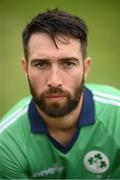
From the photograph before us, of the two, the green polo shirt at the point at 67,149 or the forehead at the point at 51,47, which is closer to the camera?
the forehead at the point at 51,47

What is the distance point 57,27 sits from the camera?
1274 millimetres

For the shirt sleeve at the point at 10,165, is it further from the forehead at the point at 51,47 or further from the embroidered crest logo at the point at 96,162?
the forehead at the point at 51,47

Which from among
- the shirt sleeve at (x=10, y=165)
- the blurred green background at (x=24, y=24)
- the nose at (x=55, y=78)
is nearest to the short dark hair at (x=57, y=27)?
the nose at (x=55, y=78)

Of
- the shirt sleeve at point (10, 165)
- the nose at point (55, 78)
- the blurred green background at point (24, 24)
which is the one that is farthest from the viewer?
the blurred green background at point (24, 24)

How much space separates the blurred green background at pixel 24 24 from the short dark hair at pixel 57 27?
1.84 meters

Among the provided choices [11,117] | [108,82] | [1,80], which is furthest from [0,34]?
[11,117]

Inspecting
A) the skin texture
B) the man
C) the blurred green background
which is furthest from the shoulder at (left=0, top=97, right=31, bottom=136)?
the blurred green background

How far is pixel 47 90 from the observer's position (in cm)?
122

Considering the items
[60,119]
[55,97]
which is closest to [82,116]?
[60,119]

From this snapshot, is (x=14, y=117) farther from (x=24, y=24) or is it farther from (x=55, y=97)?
(x=24, y=24)

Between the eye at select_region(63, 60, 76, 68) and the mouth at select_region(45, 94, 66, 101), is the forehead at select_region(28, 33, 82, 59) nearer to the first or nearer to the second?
the eye at select_region(63, 60, 76, 68)

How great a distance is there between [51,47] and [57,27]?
0.09m

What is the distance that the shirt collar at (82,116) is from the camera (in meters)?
1.35

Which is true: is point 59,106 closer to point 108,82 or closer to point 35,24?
point 35,24
